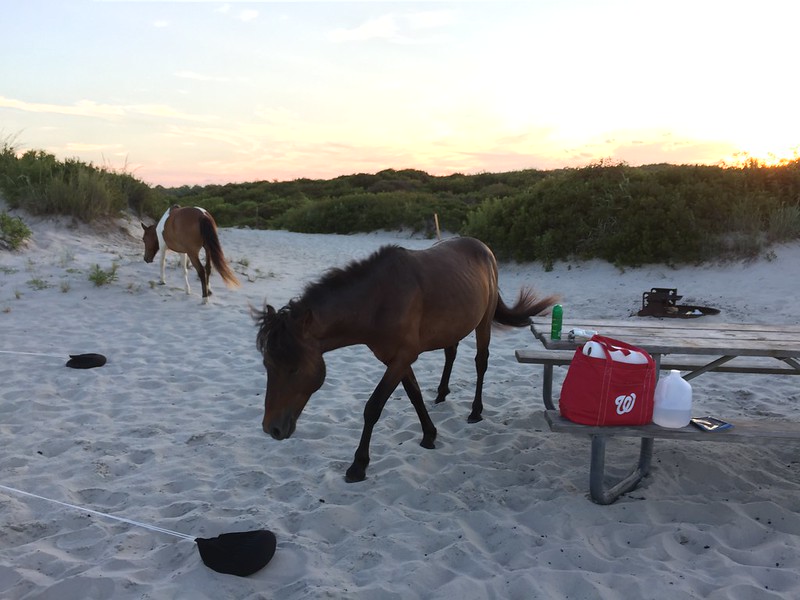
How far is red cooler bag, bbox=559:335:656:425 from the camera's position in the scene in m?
2.91

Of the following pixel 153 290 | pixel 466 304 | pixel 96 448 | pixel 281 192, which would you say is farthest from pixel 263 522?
pixel 281 192

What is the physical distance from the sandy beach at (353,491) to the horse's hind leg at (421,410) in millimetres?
79

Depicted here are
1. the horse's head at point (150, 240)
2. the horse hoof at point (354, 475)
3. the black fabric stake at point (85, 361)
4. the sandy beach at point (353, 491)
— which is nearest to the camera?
the sandy beach at point (353, 491)

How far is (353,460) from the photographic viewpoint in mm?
3797

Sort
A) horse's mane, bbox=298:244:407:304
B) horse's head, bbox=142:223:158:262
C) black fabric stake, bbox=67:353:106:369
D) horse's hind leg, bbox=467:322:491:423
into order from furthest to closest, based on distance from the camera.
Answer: horse's head, bbox=142:223:158:262 < black fabric stake, bbox=67:353:106:369 < horse's hind leg, bbox=467:322:491:423 < horse's mane, bbox=298:244:407:304

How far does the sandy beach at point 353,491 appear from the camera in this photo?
2568 mm

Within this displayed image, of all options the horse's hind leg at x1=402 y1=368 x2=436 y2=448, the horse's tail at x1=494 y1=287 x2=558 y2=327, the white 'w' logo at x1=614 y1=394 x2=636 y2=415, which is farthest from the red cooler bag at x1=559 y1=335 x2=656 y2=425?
the horse's tail at x1=494 y1=287 x2=558 y2=327

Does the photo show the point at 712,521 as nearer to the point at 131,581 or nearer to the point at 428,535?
the point at 428,535

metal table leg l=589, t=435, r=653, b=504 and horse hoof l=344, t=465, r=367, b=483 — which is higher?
metal table leg l=589, t=435, r=653, b=504

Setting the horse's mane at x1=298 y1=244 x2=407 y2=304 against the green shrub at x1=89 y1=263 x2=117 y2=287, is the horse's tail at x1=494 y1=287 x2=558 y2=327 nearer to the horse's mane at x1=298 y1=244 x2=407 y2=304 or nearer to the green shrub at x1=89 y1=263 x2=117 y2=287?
the horse's mane at x1=298 y1=244 x2=407 y2=304

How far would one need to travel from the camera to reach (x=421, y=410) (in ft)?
13.2

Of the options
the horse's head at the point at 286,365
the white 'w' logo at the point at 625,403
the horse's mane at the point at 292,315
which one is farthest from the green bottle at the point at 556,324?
the horse's head at the point at 286,365

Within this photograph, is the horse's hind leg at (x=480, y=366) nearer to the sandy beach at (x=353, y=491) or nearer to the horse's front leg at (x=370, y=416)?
the sandy beach at (x=353, y=491)

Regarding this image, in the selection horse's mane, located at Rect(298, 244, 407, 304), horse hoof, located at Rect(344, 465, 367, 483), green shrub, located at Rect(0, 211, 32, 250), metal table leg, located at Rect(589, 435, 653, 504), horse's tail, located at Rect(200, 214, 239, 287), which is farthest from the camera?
green shrub, located at Rect(0, 211, 32, 250)
